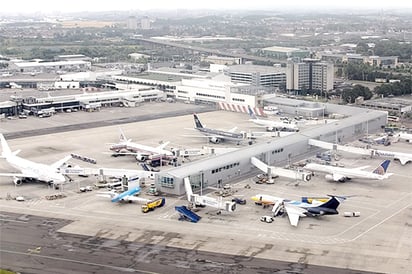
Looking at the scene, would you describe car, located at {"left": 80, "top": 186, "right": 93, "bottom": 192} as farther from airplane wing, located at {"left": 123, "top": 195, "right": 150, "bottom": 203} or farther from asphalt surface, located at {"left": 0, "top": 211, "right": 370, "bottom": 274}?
asphalt surface, located at {"left": 0, "top": 211, "right": 370, "bottom": 274}

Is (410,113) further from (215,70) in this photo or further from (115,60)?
(115,60)

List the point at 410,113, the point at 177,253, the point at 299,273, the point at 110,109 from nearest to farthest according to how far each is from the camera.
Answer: the point at 299,273, the point at 177,253, the point at 410,113, the point at 110,109

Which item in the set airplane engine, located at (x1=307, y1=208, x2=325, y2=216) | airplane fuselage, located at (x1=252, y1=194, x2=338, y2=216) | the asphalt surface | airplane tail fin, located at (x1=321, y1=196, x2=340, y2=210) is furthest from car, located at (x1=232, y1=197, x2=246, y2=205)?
the asphalt surface

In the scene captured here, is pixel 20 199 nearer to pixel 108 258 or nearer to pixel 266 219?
pixel 108 258

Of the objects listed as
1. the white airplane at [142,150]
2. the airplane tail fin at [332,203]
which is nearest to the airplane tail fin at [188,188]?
the airplane tail fin at [332,203]

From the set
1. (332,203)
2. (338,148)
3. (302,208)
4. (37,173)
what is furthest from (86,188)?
(338,148)

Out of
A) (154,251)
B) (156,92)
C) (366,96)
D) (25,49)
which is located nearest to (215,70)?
(156,92)
